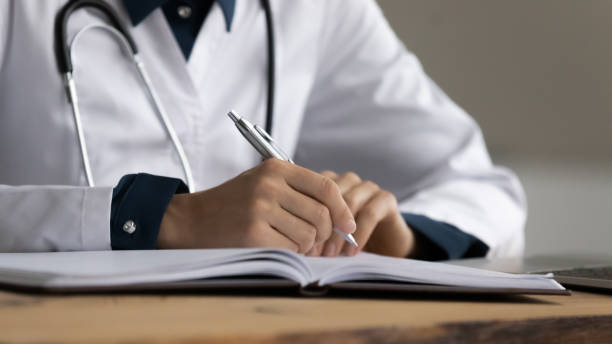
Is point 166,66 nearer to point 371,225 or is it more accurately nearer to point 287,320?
point 371,225

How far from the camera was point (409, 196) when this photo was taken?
1.23 meters

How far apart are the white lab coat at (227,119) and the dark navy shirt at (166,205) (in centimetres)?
2

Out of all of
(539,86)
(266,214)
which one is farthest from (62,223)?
(539,86)

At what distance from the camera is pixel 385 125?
49.9 inches

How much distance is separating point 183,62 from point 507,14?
1284 millimetres

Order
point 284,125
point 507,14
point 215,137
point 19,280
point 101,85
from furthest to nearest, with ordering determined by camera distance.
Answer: point 507,14 → point 284,125 → point 215,137 → point 101,85 → point 19,280

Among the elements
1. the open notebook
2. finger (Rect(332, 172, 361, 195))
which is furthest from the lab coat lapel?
the open notebook

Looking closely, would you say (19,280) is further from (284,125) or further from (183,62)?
(284,125)

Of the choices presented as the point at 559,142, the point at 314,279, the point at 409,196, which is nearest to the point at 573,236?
the point at 559,142

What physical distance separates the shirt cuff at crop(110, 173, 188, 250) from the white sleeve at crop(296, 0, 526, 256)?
591 millimetres

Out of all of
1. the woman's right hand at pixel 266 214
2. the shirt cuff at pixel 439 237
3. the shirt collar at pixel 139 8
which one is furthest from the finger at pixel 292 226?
the shirt collar at pixel 139 8

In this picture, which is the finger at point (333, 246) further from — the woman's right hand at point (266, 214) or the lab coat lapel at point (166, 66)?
the lab coat lapel at point (166, 66)

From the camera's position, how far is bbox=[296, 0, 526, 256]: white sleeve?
47.3 inches

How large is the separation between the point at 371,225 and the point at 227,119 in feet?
1.21
